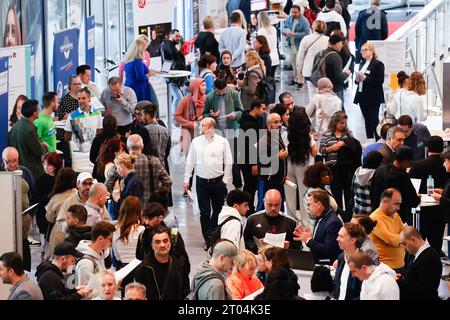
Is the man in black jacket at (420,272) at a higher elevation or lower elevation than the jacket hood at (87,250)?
lower

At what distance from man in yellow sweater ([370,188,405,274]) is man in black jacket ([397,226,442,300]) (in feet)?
2.68

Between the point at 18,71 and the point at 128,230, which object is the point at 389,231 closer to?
the point at 128,230

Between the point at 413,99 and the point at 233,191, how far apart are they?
5210mm

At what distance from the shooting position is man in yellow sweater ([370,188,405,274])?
1071cm

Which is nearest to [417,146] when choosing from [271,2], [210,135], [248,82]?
[210,135]

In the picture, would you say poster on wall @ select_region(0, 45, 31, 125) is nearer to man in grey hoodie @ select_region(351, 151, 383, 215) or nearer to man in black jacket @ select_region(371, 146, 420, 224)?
man in grey hoodie @ select_region(351, 151, 383, 215)

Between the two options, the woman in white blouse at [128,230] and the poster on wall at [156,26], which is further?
the poster on wall at [156,26]

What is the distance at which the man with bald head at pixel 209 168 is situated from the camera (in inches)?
507

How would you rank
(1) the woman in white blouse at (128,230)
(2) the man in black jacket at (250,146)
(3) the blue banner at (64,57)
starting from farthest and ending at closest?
1. (3) the blue banner at (64,57)
2. (2) the man in black jacket at (250,146)
3. (1) the woman in white blouse at (128,230)

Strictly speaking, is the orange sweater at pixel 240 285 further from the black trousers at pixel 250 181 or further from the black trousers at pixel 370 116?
the black trousers at pixel 370 116

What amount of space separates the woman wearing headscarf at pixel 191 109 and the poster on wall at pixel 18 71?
73.6 inches

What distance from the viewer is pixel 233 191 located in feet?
35.8

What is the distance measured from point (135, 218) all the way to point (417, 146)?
4.32 meters

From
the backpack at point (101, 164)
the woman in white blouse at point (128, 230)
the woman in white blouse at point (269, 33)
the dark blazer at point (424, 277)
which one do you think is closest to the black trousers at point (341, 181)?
the backpack at point (101, 164)
